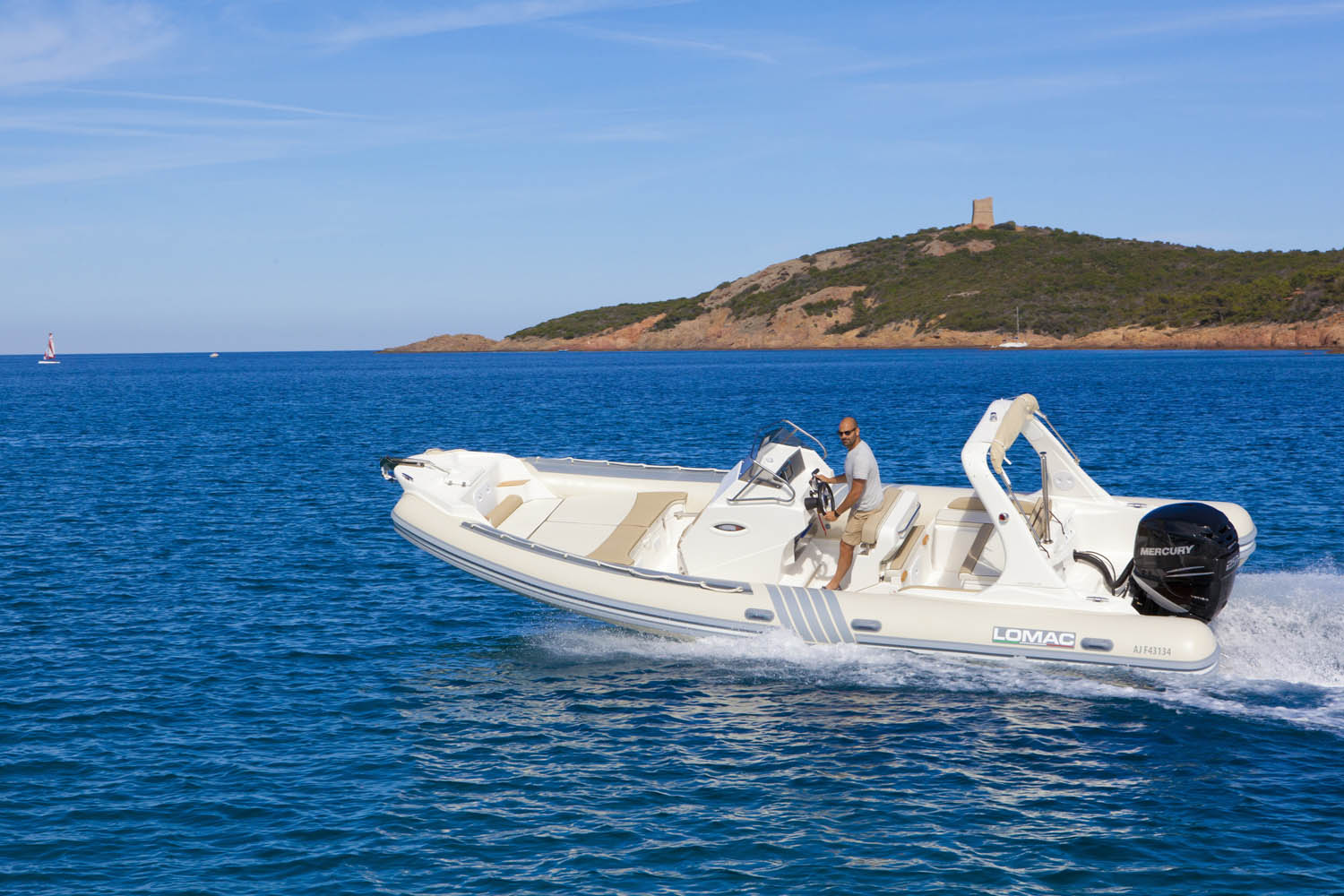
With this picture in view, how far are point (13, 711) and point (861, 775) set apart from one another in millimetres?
7486

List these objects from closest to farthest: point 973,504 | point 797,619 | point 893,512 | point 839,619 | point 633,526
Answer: point 839,619, point 797,619, point 893,512, point 973,504, point 633,526

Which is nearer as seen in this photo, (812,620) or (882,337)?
(812,620)

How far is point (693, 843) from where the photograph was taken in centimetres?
732

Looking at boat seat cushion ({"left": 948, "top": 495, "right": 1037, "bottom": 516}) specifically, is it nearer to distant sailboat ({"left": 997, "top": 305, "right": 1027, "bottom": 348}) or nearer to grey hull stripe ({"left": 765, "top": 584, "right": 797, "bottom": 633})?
grey hull stripe ({"left": 765, "top": 584, "right": 797, "bottom": 633})

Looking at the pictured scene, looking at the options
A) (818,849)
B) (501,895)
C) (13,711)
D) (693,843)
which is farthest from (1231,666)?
(13,711)

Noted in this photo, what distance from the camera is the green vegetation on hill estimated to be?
108062 millimetres

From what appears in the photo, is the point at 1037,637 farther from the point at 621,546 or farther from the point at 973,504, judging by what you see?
the point at 621,546

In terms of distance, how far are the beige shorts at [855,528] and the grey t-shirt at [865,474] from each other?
53 mm

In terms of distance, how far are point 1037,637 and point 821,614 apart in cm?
A: 192

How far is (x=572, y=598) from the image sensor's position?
431 inches

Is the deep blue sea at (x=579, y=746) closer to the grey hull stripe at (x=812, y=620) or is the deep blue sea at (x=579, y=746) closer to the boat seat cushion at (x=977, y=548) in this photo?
the grey hull stripe at (x=812, y=620)

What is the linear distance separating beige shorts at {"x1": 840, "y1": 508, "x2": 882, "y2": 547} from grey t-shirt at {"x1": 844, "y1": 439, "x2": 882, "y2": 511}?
2.1 inches

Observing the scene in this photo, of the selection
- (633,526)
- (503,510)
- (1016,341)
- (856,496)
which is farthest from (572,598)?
(1016,341)

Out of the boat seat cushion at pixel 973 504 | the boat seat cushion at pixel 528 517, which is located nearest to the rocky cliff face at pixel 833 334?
the boat seat cushion at pixel 973 504
